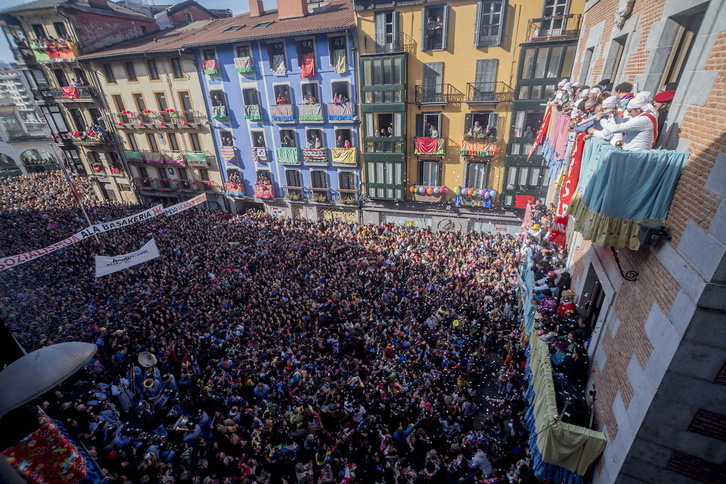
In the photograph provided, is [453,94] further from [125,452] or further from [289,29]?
[125,452]

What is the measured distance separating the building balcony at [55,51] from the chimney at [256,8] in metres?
15.6

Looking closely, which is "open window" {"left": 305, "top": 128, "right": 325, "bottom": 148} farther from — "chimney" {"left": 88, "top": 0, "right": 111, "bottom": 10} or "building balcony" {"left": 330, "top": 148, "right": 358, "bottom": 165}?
"chimney" {"left": 88, "top": 0, "right": 111, "bottom": 10}

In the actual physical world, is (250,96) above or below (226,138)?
above

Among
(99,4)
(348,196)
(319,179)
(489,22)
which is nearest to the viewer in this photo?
(489,22)

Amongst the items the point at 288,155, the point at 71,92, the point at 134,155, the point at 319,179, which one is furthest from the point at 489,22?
the point at 71,92

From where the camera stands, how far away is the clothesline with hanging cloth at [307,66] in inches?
957

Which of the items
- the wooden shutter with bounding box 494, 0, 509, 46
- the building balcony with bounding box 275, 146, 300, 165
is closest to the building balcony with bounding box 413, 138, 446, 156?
the wooden shutter with bounding box 494, 0, 509, 46

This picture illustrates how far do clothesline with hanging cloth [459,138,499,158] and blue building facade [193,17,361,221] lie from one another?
795 cm

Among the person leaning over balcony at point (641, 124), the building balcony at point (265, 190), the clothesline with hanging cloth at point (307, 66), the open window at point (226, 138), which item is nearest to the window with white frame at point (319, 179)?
the building balcony at point (265, 190)

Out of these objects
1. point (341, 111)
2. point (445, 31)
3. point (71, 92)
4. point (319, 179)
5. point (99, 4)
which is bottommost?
point (319, 179)

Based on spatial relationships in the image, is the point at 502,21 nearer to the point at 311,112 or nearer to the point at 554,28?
the point at 554,28

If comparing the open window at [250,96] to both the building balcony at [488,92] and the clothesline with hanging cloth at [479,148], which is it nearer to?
the building balcony at [488,92]

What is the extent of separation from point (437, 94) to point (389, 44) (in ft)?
Answer: 15.2

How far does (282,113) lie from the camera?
Answer: 86.6 feet
